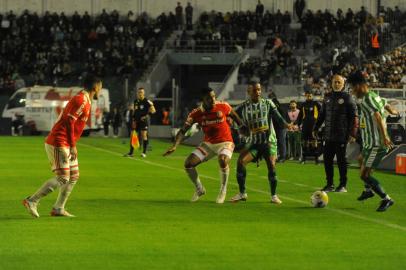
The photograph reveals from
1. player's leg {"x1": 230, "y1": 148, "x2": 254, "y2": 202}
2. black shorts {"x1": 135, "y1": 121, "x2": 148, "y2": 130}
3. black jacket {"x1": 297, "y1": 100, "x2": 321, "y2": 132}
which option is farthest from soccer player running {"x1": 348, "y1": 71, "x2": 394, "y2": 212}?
black shorts {"x1": 135, "y1": 121, "x2": 148, "y2": 130}

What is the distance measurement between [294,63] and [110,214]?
3963cm

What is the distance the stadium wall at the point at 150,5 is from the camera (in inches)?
2728

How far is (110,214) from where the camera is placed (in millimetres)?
16984

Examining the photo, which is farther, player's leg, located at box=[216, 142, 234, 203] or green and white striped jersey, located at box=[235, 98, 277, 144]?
green and white striped jersey, located at box=[235, 98, 277, 144]

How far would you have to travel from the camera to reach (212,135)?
64.4 ft

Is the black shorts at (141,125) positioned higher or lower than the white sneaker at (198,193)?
lower

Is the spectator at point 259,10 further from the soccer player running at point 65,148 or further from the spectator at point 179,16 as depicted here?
the soccer player running at point 65,148

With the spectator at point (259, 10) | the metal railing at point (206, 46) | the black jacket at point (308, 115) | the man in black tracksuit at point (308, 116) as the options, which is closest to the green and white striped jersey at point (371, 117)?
the man in black tracksuit at point (308, 116)

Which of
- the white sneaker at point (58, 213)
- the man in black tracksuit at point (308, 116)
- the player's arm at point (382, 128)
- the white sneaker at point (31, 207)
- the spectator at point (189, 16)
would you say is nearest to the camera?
the white sneaker at point (31, 207)

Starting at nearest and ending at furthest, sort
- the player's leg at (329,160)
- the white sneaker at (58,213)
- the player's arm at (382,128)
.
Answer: the white sneaker at (58,213) → the player's arm at (382,128) → the player's leg at (329,160)

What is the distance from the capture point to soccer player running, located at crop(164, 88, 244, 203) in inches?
766

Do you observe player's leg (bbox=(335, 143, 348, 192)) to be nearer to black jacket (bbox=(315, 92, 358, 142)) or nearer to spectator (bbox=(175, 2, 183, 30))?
black jacket (bbox=(315, 92, 358, 142))

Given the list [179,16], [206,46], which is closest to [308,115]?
[206,46]

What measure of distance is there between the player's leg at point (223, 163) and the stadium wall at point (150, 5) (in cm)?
4991
